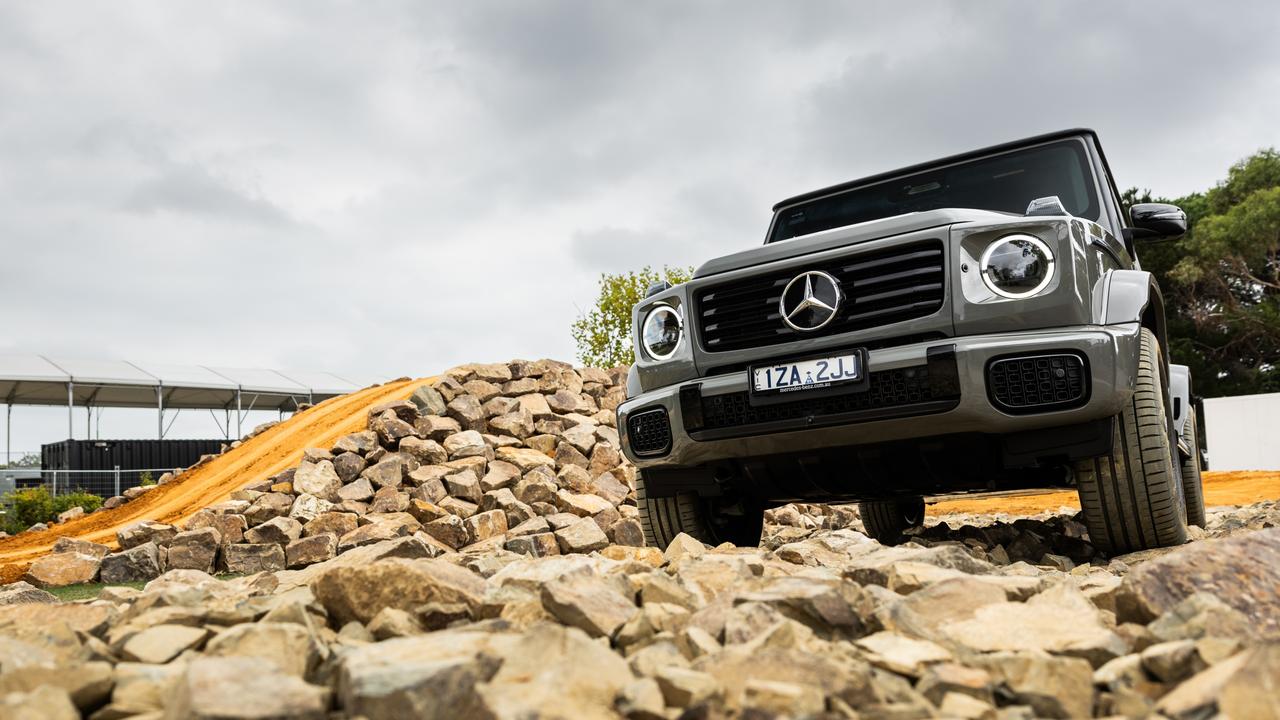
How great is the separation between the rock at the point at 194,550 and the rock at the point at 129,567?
0.16 meters

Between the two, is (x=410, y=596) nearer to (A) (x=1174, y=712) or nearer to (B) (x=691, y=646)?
(B) (x=691, y=646)

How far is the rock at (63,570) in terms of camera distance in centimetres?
680

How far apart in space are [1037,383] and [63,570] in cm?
696

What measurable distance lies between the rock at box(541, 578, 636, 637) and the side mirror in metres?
3.96

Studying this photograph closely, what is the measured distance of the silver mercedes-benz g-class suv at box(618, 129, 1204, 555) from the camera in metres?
3.53

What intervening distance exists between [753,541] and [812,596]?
9.74ft

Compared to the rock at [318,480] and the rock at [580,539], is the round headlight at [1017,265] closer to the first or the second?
the rock at [580,539]

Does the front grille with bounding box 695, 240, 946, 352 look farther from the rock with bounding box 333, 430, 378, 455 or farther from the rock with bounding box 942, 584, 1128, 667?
the rock with bounding box 333, 430, 378, 455

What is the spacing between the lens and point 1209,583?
2205 millimetres

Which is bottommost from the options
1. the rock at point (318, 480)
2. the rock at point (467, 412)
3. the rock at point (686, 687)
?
the rock at point (686, 687)

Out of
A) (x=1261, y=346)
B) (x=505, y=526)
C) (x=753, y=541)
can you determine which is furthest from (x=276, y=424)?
(x=1261, y=346)

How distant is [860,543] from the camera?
4.34m

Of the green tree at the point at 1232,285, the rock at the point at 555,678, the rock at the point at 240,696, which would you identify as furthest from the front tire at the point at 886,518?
the green tree at the point at 1232,285

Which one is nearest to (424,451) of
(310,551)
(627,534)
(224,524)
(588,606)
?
(224,524)
